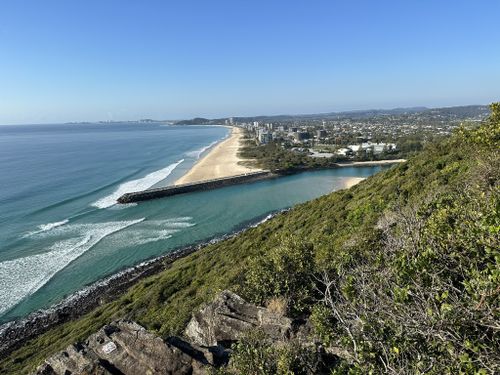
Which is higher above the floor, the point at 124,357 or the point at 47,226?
the point at 124,357

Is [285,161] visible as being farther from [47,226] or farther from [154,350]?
[154,350]

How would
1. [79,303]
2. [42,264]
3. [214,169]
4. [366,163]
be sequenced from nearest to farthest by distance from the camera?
1. [79,303]
2. [42,264]
3. [214,169]
4. [366,163]

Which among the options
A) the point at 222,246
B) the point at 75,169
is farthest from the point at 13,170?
the point at 222,246

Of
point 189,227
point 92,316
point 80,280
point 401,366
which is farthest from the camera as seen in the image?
point 189,227

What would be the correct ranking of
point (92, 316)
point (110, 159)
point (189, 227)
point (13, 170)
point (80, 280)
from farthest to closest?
point (110, 159), point (13, 170), point (189, 227), point (80, 280), point (92, 316)

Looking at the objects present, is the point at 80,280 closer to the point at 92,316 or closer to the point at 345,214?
the point at 92,316

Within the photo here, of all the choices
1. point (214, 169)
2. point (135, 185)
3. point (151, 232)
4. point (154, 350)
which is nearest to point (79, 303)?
point (151, 232)

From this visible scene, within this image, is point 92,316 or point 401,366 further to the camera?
point 92,316
